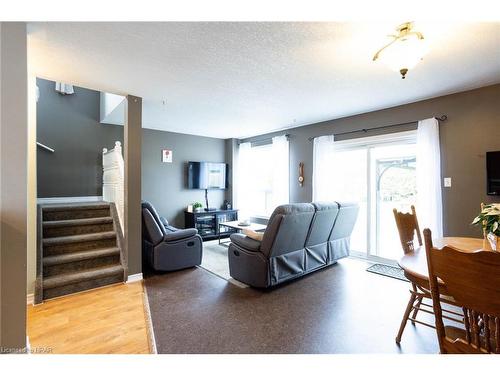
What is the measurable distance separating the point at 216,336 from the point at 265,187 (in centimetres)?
414

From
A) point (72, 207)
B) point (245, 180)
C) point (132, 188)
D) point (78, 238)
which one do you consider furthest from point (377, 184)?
point (72, 207)

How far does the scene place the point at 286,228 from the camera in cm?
260

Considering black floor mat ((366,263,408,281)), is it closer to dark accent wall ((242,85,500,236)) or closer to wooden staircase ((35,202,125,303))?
dark accent wall ((242,85,500,236))

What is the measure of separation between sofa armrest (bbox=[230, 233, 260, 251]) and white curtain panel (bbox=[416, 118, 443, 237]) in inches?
89.7

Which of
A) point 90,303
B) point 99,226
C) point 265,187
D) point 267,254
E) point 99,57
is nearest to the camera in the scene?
point 99,57

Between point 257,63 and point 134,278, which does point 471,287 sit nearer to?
point 257,63

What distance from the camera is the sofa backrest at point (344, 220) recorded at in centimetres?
336

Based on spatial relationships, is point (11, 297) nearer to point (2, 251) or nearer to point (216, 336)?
point (2, 251)

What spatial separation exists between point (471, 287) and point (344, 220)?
2.56m

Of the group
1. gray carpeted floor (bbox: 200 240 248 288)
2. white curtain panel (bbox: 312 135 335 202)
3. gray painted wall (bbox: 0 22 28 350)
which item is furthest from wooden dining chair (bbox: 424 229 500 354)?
white curtain panel (bbox: 312 135 335 202)

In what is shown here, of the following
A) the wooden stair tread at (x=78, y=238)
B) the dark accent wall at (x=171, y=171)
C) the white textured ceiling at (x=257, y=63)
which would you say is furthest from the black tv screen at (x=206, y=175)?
the wooden stair tread at (x=78, y=238)

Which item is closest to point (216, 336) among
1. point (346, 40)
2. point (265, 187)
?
point (346, 40)

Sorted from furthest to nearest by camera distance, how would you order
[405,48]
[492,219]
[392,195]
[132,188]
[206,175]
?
[206,175], [392,195], [132,188], [405,48], [492,219]
